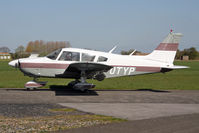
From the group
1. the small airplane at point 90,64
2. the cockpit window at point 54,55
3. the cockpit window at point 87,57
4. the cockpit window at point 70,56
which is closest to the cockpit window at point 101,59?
the small airplane at point 90,64

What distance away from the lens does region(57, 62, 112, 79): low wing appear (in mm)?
13469

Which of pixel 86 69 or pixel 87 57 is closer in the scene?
pixel 86 69

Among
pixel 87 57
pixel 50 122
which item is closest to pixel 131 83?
pixel 87 57

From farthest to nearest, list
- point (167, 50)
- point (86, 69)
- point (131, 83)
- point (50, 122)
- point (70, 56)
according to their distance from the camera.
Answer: point (131, 83) < point (167, 50) < point (70, 56) < point (86, 69) < point (50, 122)

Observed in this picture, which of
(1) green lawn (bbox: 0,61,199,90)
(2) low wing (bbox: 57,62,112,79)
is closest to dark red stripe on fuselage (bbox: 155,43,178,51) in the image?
(1) green lawn (bbox: 0,61,199,90)

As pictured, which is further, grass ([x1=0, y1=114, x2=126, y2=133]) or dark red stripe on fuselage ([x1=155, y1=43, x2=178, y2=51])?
dark red stripe on fuselage ([x1=155, y1=43, x2=178, y2=51])

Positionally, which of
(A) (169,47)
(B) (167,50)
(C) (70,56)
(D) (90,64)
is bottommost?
(D) (90,64)

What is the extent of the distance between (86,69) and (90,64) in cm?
55

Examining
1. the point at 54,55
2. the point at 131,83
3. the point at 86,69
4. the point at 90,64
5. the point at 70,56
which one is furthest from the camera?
the point at 131,83

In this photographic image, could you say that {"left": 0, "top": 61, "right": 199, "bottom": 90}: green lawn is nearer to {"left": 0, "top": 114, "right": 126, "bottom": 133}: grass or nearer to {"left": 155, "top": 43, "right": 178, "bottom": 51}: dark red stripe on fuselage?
{"left": 155, "top": 43, "right": 178, "bottom": 51}: dark red stripe on fuselage

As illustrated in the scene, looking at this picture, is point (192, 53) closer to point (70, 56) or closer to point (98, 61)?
point (98, 61)

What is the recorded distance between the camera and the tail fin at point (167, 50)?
15586 mm

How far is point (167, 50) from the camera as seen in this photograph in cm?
1566

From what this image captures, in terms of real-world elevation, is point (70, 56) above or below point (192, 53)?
above
